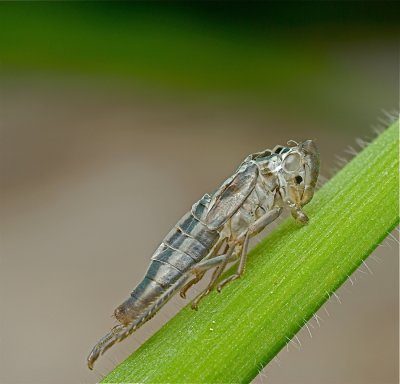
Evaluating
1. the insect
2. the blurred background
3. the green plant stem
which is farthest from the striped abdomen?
the blurred background

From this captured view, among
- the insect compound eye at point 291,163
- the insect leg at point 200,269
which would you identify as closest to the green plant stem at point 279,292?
the insect leg at point 200,269

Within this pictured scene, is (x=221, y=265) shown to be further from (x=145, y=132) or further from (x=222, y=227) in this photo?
(x=145, y=132)

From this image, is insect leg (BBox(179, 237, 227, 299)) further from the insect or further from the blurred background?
the blurred background

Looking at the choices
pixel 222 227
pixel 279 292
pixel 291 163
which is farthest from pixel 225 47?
pixel 279 292

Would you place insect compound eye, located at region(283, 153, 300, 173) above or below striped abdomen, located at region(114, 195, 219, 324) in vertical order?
above

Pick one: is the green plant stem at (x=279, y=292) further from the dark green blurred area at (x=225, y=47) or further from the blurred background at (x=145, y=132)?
the dark green blurred area at (x=225, y=47)

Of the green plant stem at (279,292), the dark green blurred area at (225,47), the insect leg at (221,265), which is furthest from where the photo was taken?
the dark green blurred area at (225,47)
